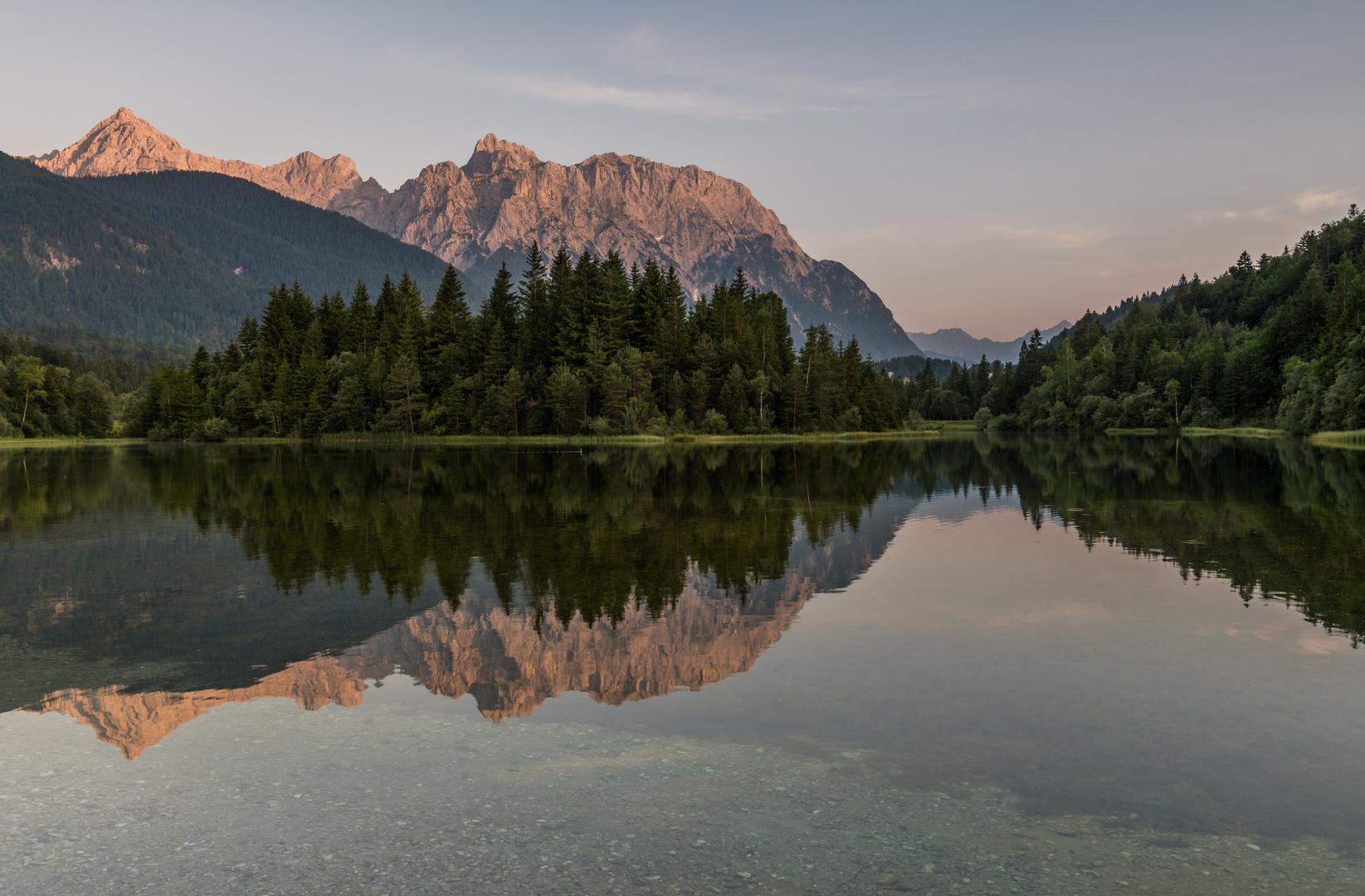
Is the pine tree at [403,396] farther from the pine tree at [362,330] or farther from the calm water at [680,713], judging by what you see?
the calm water at [680,713]

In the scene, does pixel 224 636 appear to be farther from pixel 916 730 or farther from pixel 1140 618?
pixel 1140 618

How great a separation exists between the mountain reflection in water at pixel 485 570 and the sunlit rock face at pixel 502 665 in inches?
2.2

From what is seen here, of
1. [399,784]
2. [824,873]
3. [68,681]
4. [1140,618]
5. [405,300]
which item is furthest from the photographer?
[405,300]

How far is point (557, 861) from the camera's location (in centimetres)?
771

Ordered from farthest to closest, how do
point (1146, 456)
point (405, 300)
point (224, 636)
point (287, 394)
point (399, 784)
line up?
1. point (405, 300)
2. point (287, 394)
3. point (1146, 456)
4. point (224, 636)
5. point (399, 784)

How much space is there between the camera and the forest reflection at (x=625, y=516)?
824 inches

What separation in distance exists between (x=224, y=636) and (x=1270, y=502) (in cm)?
4304

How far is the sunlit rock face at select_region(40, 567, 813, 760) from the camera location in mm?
12289

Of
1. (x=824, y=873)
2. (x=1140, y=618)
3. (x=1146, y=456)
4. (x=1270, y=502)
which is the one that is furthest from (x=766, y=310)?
(x=824, y=873)

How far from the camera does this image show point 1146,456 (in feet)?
282

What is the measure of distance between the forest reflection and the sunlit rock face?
137 cm

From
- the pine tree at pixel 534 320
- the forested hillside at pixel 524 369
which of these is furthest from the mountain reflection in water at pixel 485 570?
the pine tree at pixel 534 320

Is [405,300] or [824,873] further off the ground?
[405,300]

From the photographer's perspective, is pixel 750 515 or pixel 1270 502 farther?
pixel 1270 502
